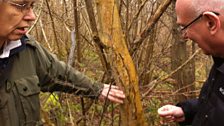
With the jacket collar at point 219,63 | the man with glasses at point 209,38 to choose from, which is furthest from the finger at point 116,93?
the jacket collar at point 219,63

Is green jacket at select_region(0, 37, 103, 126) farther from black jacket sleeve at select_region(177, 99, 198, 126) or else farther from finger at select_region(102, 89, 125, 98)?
black jacket sleeve at select_region(177, 99, 198, 126)

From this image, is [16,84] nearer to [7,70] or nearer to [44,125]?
[7,70]

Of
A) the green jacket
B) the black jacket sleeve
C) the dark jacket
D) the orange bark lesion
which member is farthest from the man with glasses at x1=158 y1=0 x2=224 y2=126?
the green jacket

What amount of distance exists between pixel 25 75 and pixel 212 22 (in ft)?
4.16

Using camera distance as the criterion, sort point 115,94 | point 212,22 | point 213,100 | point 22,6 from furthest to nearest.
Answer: point 115,94, point 22,6, point 213,100, point 212,22

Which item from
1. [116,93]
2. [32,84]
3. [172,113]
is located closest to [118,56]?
[116,93]

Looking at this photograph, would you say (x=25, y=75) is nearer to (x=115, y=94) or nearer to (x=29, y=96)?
(x=29, y=96)

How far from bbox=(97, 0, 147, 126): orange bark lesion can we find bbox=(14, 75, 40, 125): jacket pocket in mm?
544

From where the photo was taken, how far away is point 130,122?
2387 millimetres

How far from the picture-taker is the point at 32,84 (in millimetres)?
2410

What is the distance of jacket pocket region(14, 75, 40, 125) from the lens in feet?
7.77

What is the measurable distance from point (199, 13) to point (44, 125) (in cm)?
150

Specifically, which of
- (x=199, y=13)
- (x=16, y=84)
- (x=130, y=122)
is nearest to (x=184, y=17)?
(x=199, y=13)

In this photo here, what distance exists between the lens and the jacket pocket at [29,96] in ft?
7.77
